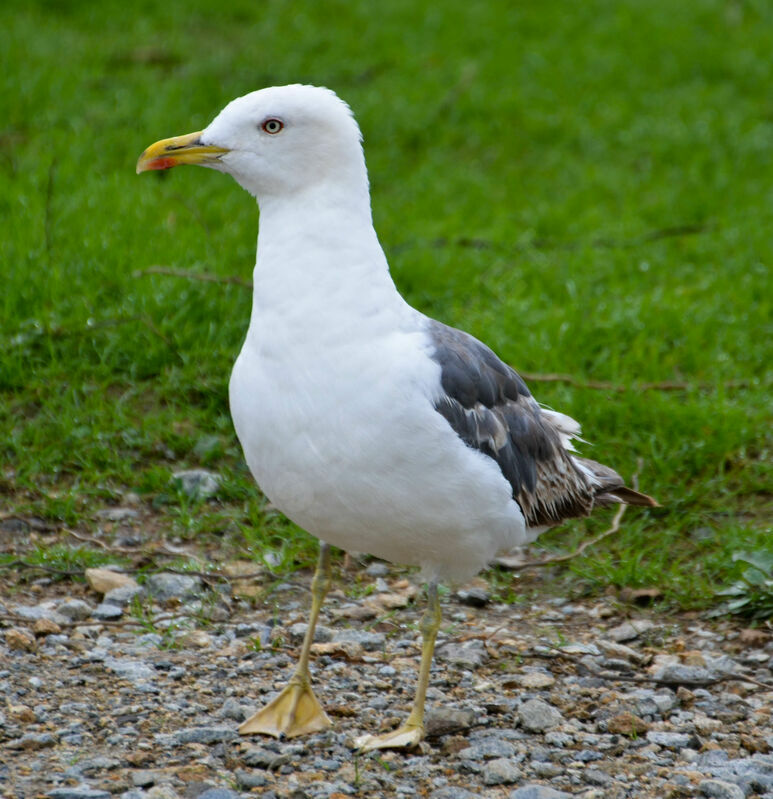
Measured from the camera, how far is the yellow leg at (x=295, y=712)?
3.98 m

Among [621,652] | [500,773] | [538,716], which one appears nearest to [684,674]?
[621,652]

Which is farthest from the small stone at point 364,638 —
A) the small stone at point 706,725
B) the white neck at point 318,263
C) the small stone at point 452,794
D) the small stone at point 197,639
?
the white neck at point 318,263

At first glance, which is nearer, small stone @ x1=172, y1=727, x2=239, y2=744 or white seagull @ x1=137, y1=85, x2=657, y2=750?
white seagull @ x1=137, y1=85, x2=657, y2=750

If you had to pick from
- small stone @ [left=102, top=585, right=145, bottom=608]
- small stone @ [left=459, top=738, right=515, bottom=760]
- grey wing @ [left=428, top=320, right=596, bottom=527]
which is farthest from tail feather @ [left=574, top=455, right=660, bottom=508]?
small stone @ [left=102, top=585, right=145, bottom=608]

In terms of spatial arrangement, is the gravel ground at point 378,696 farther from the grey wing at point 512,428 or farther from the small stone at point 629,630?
the grey wing at point 512,428

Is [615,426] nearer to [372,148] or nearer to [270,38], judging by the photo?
[372,148]

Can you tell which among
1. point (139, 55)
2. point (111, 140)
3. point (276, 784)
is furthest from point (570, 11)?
point (276, 784)

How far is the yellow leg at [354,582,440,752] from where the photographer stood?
13.0ft

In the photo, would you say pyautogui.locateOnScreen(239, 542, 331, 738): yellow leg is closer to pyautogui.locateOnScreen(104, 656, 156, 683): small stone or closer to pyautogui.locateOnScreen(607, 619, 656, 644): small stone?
pyautogui.locateOnScreen(104, 656, 156, 683): small stone

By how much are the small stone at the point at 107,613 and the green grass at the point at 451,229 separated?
73 cm

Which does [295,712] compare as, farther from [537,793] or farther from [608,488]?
[608,488]

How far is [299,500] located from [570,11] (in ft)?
29.3

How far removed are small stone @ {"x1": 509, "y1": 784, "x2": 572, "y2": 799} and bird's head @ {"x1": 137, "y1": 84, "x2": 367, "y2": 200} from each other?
1907 mm

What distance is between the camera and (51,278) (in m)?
6.51
